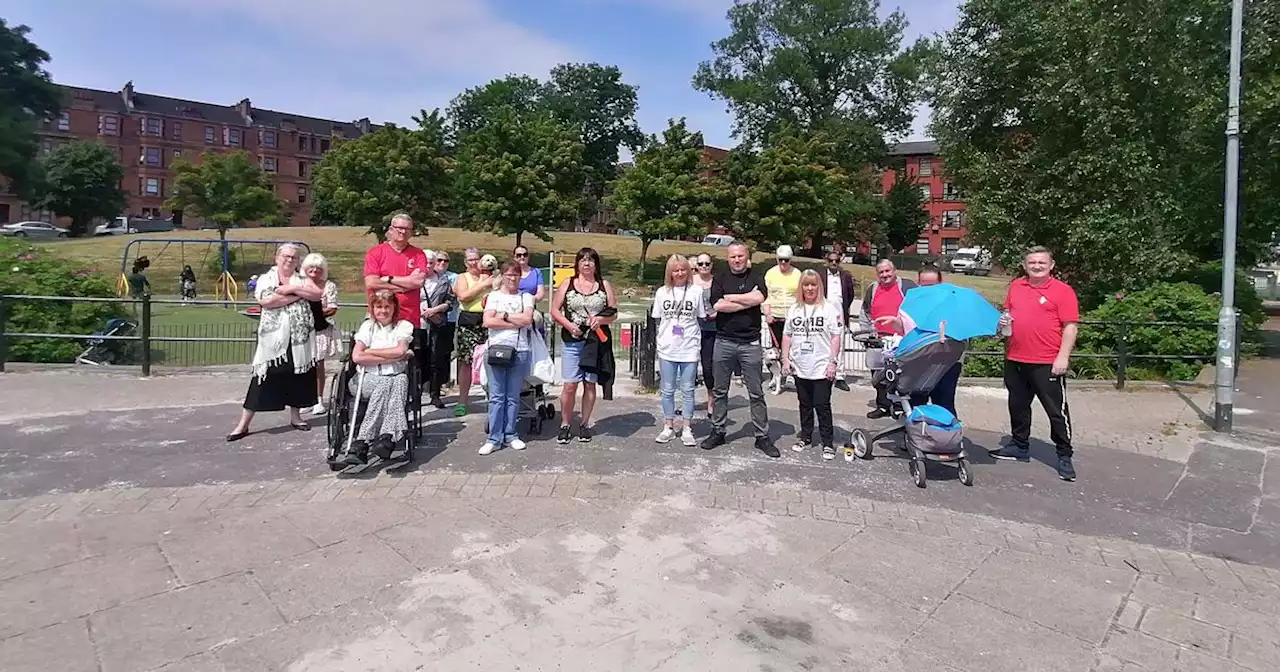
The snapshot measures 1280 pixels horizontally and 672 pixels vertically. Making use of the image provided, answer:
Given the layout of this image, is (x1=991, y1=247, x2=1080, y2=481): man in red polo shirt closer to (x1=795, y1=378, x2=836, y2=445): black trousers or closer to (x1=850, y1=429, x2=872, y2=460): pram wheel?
(x1=850, y1=429, x2=872, y2=460): pram wheel

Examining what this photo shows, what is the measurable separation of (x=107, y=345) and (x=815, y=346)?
9.66 m

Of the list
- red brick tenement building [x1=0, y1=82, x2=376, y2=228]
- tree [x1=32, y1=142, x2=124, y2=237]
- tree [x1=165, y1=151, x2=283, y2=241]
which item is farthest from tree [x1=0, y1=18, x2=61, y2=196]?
red brick tenement building [x1=0, y1=82, x2=376, y2=228]

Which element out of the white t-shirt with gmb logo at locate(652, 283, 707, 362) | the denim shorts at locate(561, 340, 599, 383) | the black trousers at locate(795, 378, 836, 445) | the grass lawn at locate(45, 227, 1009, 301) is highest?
the grass lawn at locate(45, 227, 1009, 301)

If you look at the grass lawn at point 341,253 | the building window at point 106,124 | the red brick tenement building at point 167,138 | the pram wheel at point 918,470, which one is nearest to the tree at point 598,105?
the grass lawn at point 341,253

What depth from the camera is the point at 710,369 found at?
7.18m

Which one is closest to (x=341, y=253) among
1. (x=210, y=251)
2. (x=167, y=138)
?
(x=210, y=251)

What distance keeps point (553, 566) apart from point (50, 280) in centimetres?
1041

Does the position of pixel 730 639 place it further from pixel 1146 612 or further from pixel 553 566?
pixel 1146 612

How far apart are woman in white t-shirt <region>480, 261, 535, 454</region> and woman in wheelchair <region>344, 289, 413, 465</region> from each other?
2.26 feet

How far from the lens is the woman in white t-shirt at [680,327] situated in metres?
6.76

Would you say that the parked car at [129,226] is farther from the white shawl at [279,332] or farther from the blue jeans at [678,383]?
the blue jeans at [678,383]

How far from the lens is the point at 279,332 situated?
268 inches

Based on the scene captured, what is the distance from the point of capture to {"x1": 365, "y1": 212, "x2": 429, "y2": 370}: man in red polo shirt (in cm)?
668

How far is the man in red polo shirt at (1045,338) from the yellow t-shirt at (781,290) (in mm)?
2523
